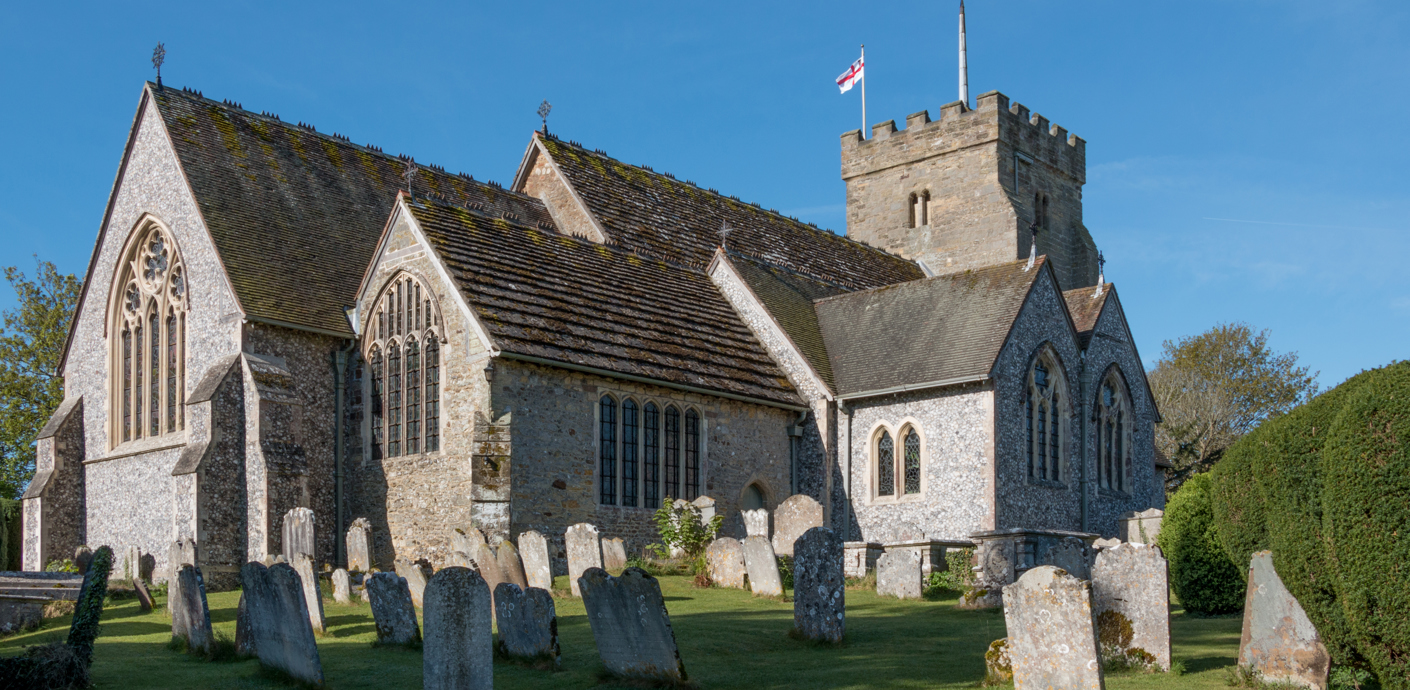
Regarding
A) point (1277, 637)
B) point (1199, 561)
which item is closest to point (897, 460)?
point (1199, 561)

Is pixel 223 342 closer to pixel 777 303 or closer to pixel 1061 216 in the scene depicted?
pixel 777 303

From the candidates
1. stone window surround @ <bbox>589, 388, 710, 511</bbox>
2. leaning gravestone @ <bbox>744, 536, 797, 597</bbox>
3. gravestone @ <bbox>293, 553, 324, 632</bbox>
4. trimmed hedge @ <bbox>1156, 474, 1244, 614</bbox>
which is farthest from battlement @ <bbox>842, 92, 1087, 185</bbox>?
gravestone @ <bbox>293, 553, 324, 632</bbox>

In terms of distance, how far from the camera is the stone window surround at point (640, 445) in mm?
23641

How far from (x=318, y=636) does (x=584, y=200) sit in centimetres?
1750

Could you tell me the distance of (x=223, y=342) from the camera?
25.1 metres

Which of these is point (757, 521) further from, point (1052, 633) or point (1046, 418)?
point (1052, 633)

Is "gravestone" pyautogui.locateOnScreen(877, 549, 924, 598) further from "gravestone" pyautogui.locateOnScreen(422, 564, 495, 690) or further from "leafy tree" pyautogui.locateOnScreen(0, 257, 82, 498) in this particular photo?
"leafy tree" pyautogui.locateOnScreen(0, 257, 82, 498)

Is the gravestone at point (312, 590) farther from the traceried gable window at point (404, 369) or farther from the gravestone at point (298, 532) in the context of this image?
the traceried gable window at point (404, 369)

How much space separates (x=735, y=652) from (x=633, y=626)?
6.95ft

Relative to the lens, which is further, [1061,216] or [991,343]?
[1061,216]

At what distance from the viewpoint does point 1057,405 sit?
28094 mm

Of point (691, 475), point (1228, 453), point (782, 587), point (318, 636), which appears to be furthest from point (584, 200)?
point (1228, 453)

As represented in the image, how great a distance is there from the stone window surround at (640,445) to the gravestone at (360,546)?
400cm

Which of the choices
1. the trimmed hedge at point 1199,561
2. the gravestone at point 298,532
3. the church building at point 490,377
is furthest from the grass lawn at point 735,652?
the church building at point 490,377
